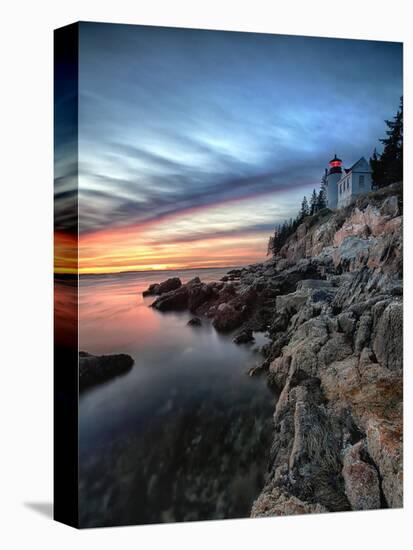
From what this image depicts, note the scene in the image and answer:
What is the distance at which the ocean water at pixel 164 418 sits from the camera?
29.9ft

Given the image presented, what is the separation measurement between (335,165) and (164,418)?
3143 mm

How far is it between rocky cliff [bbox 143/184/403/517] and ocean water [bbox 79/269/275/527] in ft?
0.59

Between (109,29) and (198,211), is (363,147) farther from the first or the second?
(109,29)

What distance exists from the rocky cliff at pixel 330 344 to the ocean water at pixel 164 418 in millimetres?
180

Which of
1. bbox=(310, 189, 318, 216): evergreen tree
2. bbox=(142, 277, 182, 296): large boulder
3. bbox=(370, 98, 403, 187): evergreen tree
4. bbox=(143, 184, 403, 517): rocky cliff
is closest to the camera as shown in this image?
bbox=(142, 277, 182, 296): large boulder

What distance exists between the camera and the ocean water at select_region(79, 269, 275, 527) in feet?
29.9

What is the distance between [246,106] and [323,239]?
1638 millimetres

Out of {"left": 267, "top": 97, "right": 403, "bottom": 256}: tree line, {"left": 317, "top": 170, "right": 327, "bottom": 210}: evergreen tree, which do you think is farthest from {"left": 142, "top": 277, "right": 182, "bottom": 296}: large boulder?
{"left": 317, "top": 170, "right": 327, "bottom": 210}: evergreen tree

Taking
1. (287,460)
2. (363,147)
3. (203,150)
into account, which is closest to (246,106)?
(203,150)

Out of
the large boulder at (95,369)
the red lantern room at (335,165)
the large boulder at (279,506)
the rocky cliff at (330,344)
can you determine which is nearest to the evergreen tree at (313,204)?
the rocky cliff at (330,344)

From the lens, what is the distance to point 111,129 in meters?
9.15

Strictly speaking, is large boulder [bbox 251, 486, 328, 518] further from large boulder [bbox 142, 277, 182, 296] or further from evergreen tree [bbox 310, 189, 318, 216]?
evergreen tree [bbox 310, 189, 318, 216]

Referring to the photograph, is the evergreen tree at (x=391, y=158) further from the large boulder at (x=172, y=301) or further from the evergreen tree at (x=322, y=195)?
the large boulder at (x=172, y=301)

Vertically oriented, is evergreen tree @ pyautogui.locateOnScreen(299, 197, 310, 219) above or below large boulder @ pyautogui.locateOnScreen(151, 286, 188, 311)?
above
